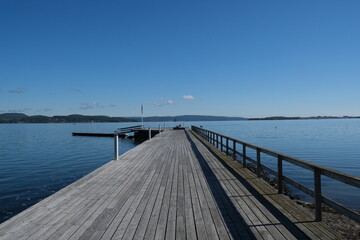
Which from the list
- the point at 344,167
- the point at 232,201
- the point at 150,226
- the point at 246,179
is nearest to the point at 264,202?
the point at 232,201

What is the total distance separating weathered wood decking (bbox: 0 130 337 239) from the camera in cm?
357

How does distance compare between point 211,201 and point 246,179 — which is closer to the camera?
point 211,201

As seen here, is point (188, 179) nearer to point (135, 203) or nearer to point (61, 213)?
point (135, 203)

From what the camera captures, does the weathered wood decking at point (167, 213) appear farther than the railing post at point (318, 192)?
No

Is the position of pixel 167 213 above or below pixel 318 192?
below

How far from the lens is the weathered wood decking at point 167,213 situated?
3572mm

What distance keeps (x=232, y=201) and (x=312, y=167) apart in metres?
1.70

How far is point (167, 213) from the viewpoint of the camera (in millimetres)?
4375

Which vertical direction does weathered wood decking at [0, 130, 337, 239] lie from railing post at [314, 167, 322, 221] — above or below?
below

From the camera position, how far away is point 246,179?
675 centimetres

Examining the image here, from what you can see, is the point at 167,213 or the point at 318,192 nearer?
the point at 318,192

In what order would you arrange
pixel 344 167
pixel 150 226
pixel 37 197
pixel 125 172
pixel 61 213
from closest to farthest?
pixel 150 226, pixel 61 213, pixel 125 172, pixel 37 197, pixel 344 167

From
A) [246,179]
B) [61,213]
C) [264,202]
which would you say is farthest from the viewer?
[246,179]

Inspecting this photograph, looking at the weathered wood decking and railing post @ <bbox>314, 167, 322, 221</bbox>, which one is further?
railing post @ <bbox>314, 167, 322, 221</bbox>
